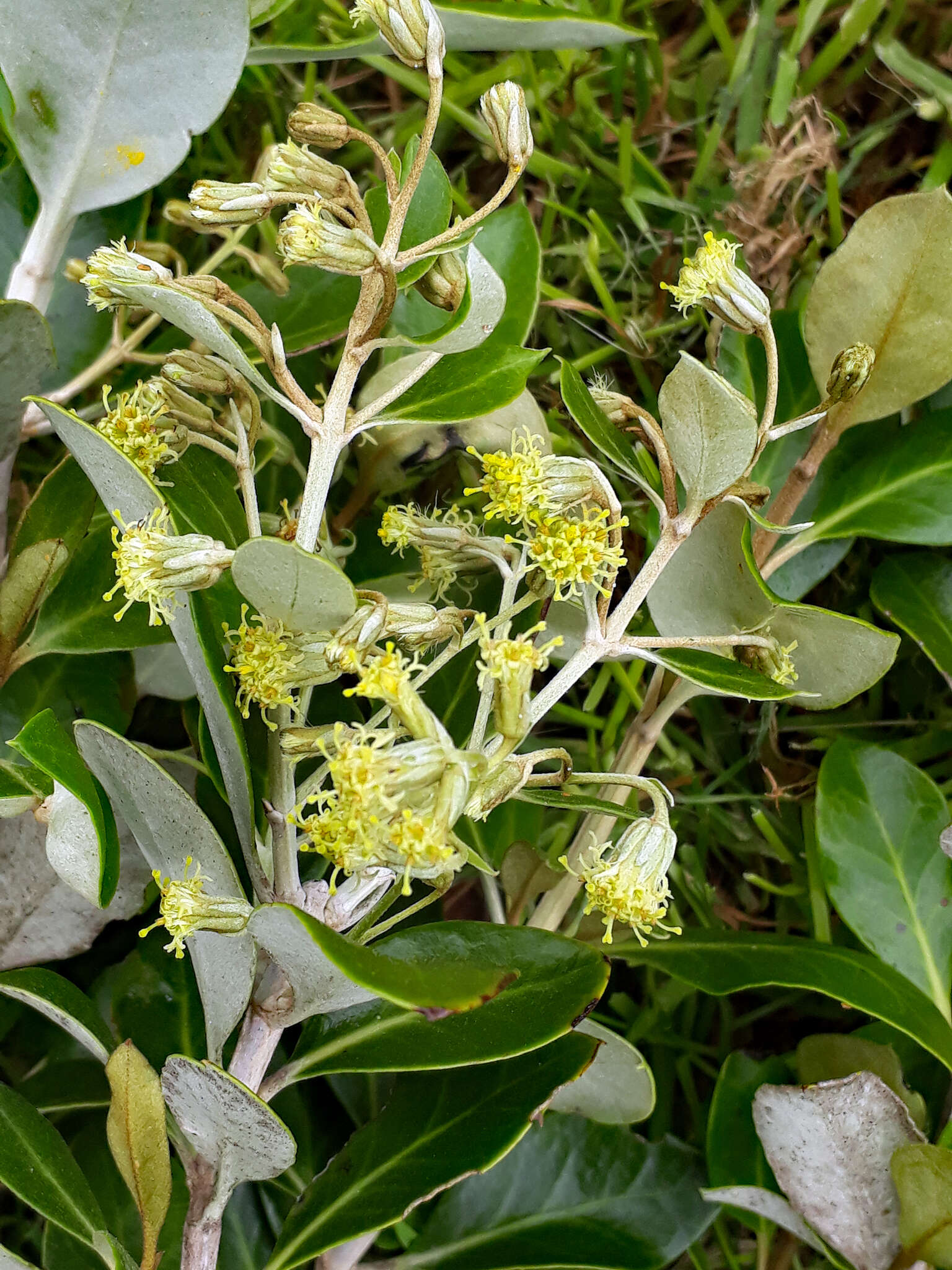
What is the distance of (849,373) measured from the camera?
2.36 ft

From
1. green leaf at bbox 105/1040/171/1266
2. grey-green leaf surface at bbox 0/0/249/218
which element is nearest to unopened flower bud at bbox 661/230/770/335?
grey-green leaf surface at bbox 0/0/249/218

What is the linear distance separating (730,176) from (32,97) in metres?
0.67

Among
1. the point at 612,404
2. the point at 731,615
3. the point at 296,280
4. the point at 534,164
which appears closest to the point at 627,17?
the point at 534,164

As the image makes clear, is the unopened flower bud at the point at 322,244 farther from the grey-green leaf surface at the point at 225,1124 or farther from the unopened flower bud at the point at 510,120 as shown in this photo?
the grey-green leaf surface at the point at 225,1124

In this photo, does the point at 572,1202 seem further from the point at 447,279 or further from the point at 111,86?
the point at 111,86

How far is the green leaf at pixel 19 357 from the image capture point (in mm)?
755

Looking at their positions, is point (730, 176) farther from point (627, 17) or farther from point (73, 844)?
point (73, 844)

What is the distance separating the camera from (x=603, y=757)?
1037 millimetres

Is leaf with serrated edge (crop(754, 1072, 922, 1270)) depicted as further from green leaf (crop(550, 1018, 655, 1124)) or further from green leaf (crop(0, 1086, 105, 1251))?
green leaf (crop(0, 1086, 105, 1251))

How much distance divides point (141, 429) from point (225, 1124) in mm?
439

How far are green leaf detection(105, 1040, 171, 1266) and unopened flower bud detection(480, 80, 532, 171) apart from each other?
2.06 feet

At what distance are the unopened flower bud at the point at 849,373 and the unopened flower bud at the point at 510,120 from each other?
252 millimetres

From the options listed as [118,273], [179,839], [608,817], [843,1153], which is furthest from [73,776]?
[843,1153]

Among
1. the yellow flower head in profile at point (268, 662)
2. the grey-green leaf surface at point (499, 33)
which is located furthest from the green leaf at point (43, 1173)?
the grey-green leaf surface at point (499, 33)
